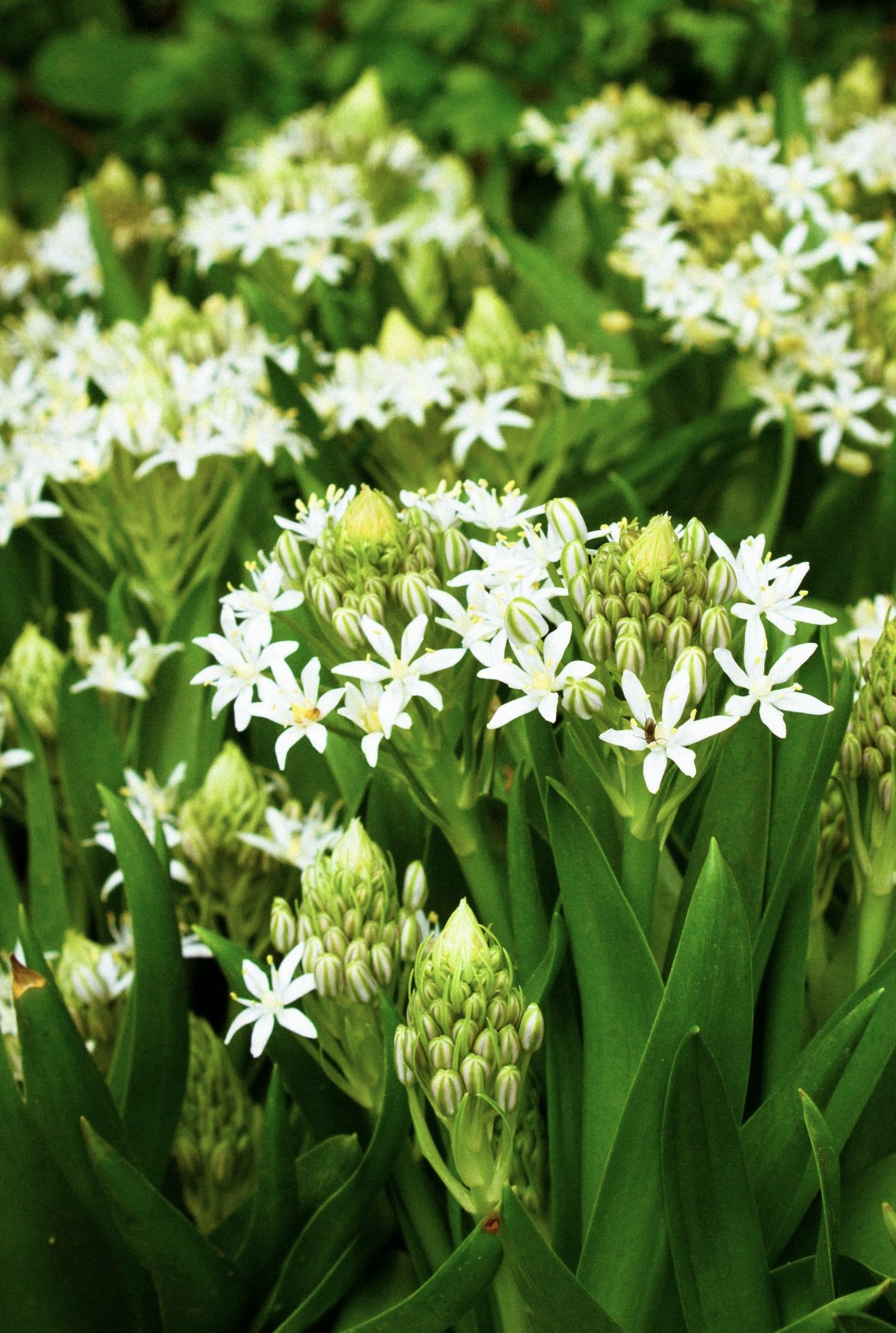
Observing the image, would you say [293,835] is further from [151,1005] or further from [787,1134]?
[787,1134]

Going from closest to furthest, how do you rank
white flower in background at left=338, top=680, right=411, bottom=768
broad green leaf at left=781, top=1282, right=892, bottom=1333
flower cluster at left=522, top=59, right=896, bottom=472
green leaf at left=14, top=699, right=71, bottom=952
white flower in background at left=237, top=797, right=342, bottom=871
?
broad green leaf at left=781, top=1282, right=892, bottom=1333 < white flower in background at left=338, top=680, right=411, bottom=768 < white flower in background at left=237, top=797, right=342, bottom=871 < green leaf at left=14, top=699, right=71, bottom=952 < flower cluster at left=522, top=59, right=896, bottom=472

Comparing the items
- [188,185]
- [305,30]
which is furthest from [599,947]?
[305,30]

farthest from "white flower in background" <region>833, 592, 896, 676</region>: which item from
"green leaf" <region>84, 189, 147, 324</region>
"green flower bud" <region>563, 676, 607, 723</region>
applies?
"green leaf" <region>84, 189, 147, 324</region>

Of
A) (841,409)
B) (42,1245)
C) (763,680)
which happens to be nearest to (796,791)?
(763,680)

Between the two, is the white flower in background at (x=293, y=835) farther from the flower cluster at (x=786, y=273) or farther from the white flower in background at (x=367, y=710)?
→ the flower cluster at (x=786, y=273)

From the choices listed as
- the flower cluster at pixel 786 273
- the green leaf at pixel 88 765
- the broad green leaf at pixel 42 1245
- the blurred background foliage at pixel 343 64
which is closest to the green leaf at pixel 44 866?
the green leaf at pixel 88 765

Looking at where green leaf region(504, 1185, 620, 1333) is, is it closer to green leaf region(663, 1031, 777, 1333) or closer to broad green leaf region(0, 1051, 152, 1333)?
green leaf region(663, 1031, 777, 1333)
